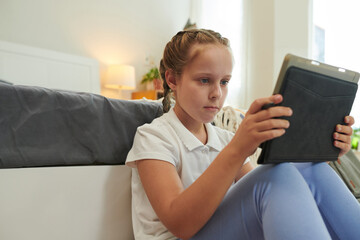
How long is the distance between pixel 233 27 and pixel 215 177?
3.28 metres

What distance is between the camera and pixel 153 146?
67 cm

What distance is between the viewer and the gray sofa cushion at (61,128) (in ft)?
2.14

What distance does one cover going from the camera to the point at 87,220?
0.72 meters

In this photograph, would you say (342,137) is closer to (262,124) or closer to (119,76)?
(262,124)

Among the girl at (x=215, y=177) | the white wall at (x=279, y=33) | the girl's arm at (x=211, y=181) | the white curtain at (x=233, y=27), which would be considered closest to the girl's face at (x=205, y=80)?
the girl at (x=215, y=177)

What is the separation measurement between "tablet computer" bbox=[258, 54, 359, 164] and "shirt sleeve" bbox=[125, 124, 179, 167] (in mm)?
223

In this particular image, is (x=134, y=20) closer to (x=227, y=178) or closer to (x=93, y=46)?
(x=93, y=46)

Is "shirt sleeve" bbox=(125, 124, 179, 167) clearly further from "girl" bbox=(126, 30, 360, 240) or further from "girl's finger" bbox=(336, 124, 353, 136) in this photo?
"girl's finger" bbox=(336, 124, 353, 136)

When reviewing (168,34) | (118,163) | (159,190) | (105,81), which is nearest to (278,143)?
(159,190)

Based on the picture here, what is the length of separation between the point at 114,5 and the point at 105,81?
923mm

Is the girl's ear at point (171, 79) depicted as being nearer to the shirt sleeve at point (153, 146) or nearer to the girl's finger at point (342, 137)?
the shirt sleeve at point (153, 146)

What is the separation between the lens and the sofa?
64 centimetres

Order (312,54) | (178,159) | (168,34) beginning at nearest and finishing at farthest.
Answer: (178,159) → (312,54) → (168,34)

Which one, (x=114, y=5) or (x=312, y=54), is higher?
(x=114, y=5)
